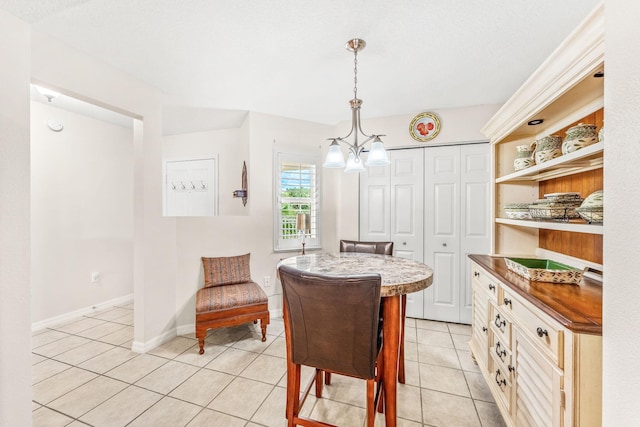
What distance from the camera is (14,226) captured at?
121 cm

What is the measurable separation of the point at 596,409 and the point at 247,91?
122 inches

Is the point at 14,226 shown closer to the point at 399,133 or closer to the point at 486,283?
the point at 486,283

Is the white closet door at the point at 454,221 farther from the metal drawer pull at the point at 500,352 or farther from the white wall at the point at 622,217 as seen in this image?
the white wall at the point at 622,217

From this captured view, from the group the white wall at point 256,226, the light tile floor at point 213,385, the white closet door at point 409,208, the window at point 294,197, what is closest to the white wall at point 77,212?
the light tile floor at point 213,385

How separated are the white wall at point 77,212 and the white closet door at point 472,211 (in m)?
4.49

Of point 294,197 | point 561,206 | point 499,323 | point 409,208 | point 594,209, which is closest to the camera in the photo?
point 594,209

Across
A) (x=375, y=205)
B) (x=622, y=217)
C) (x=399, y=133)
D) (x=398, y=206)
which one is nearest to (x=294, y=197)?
(x=375, y=205)

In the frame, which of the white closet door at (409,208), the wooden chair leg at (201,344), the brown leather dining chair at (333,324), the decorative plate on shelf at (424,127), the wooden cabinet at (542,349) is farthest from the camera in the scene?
the white closet door at (409,208)

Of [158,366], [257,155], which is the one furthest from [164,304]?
[257,155]

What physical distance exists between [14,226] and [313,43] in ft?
6.54

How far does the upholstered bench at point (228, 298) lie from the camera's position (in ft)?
7.66

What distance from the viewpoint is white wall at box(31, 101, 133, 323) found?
284 centimetres

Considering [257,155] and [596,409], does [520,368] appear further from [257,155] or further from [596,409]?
[257,155]

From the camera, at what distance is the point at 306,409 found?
169 centimetres
